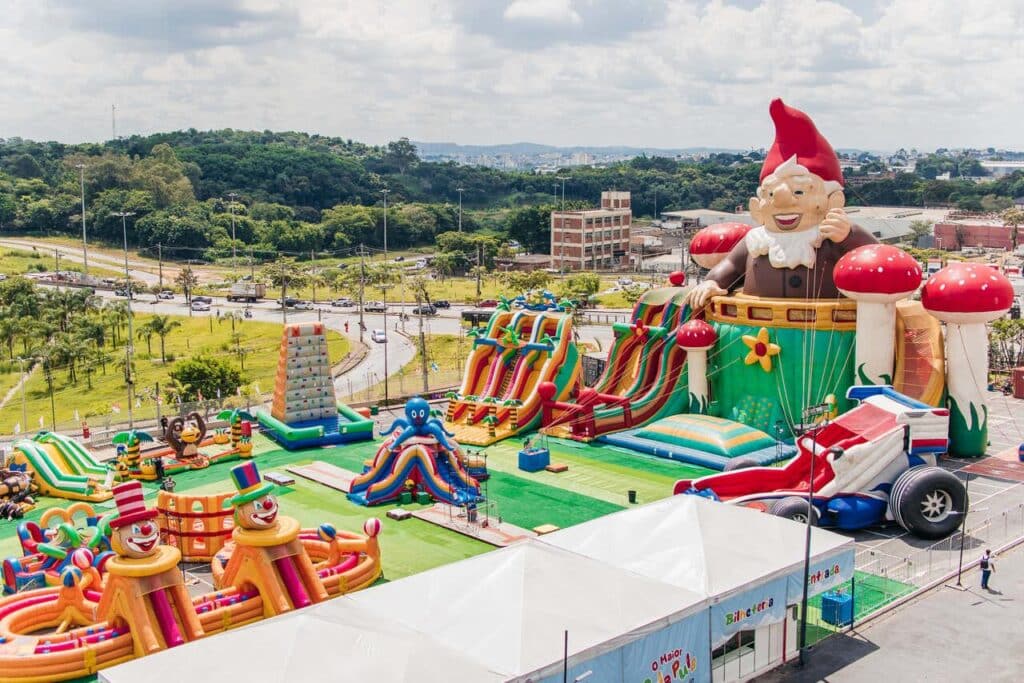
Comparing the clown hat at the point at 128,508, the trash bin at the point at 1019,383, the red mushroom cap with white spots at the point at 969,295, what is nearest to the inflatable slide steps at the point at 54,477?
the clown hat at the point at 128,508

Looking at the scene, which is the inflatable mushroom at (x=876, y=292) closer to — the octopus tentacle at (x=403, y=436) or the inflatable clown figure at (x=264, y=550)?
the octopus tentacle at (x=403, y=436)

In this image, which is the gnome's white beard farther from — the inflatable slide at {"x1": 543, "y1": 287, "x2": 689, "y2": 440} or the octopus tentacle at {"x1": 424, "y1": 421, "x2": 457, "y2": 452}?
the octopus tentacle at {"x1": 424, "y1": 421, "x2": 457, "y2": 452}

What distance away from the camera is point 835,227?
133 feet

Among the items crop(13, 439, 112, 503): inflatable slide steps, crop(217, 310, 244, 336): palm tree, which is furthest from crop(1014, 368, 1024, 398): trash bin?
crop(217, 310, 244, 336): palm tree

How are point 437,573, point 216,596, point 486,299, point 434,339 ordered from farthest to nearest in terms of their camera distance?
Answer: point 486,299, point 434,339, point 216,596, point 437,573

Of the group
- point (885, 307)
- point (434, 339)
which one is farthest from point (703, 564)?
point (434, 339)

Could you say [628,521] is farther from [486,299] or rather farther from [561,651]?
[486,299]

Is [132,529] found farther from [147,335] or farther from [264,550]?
[147,335]

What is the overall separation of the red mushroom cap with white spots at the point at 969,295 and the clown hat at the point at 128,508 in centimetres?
2839

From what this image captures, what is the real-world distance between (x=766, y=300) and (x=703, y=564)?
66.6 ft

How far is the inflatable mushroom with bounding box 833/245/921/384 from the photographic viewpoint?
38031 millimetres

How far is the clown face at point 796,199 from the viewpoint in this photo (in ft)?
134

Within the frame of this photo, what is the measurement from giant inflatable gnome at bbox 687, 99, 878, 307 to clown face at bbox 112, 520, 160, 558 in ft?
87.7

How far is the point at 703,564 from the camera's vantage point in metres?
23.3
